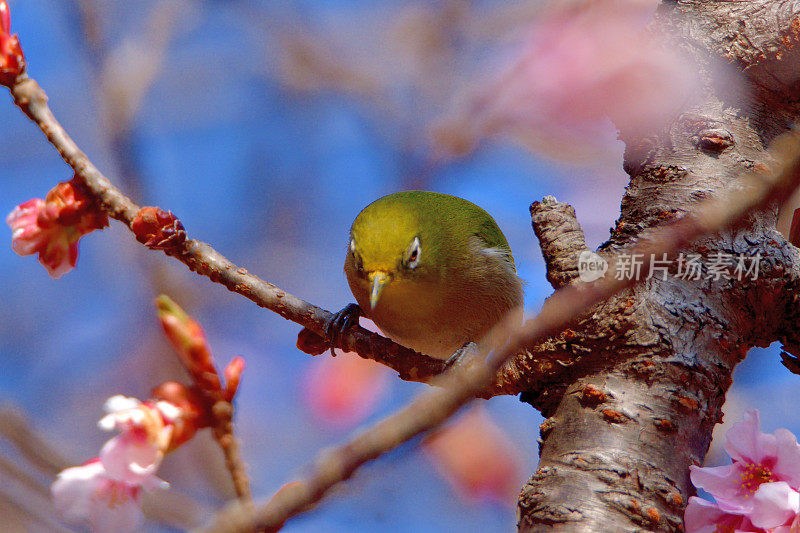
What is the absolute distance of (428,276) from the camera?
260 cm

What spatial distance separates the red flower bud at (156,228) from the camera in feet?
5.32

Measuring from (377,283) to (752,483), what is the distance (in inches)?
56.8

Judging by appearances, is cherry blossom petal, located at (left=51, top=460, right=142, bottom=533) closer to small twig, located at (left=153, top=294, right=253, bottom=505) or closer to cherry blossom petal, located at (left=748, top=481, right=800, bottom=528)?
small twig, located at (left=153, top=294, right=253, bottom=505)

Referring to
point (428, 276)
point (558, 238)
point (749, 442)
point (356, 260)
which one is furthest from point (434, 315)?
point (749, 442)

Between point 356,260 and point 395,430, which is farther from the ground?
point 356,260

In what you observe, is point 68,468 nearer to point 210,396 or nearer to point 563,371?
point 210,396

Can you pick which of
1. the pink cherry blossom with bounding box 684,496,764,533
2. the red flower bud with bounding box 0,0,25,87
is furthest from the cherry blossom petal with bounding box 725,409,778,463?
the red flower bud with bounding box 0,0,25,87

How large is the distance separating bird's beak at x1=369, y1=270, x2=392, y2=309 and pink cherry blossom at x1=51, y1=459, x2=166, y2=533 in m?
1.42

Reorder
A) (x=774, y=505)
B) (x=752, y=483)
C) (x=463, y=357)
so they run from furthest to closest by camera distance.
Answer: (x=463, y=357), (x=752, y=483), (x=774, y=505)

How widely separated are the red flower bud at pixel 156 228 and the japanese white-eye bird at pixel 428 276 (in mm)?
901

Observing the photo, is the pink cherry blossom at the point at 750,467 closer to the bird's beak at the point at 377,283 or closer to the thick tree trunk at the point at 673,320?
the thick tree trunk at the point at 673,320

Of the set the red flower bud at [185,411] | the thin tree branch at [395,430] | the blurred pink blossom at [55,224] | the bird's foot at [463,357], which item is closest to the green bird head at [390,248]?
the bird's foot at [463,357]

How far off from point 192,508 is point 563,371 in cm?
84

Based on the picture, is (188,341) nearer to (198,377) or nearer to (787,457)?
(198,377)
